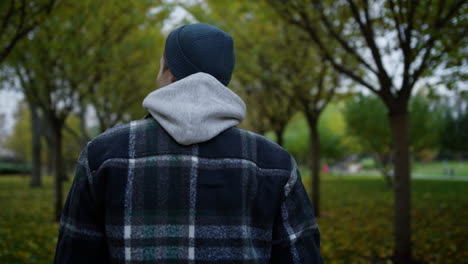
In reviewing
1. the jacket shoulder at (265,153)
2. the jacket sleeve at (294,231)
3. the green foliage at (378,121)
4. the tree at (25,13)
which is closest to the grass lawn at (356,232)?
the tree at (25,13)

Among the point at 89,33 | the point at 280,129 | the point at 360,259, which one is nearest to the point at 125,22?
the point at 89,33

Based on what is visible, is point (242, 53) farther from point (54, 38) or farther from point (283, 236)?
point (283, 236)

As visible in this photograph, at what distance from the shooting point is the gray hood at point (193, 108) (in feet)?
3.92

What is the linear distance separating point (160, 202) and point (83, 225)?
290mm

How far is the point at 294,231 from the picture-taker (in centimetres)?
133

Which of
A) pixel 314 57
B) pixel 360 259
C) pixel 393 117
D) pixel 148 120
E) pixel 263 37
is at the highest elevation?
pixel 263 37

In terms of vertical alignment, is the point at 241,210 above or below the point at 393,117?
below

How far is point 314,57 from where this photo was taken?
1046cm

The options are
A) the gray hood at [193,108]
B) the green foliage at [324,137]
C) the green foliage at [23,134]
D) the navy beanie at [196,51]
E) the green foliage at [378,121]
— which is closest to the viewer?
the gray hood at [193,108]

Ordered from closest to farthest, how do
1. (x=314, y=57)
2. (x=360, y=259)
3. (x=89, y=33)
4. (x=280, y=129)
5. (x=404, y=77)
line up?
(x=404, y=77)
(x=360, y=259)
(x=89, y=33)
(x=314, y=57)
(x=280, y=129)

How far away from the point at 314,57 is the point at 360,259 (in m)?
6.35

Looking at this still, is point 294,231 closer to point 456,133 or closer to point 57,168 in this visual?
point 57,168

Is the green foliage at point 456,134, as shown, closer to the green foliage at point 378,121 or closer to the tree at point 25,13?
the green foliage at point 378,121

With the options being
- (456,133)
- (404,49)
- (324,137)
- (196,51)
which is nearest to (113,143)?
(196,51)
